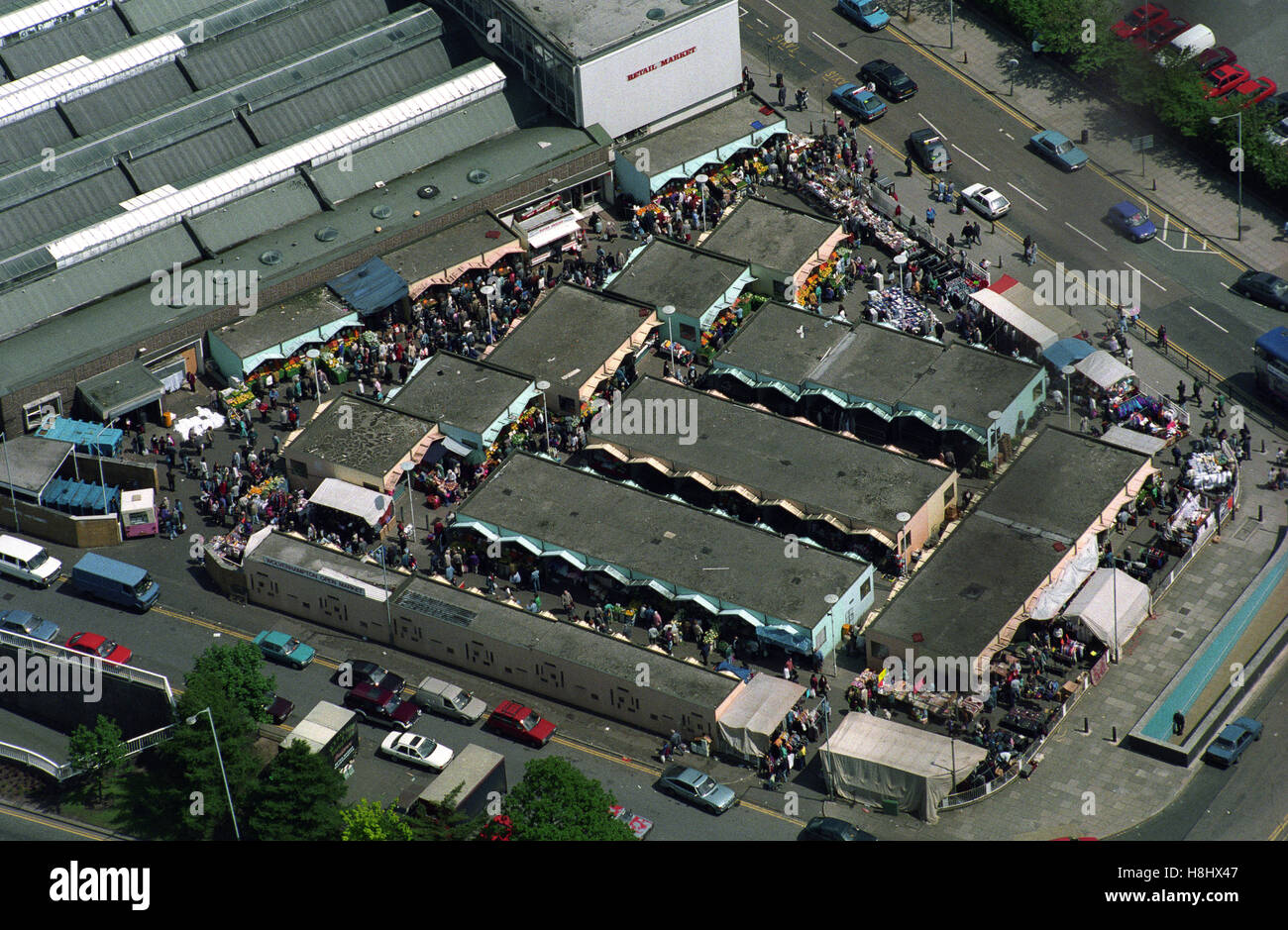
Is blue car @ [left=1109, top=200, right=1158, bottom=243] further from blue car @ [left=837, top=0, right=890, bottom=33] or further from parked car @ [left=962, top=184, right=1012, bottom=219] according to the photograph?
blue car @ [left=837, top=0, right=890, bottom=33]

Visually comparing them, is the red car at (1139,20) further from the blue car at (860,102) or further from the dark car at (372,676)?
the dark car at (372,676)

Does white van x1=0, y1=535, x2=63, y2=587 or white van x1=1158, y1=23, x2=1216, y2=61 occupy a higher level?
white van x1=1158, y1=23, x2=1216, y2=61

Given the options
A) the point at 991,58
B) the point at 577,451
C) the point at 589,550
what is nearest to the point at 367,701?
the point at 589,550

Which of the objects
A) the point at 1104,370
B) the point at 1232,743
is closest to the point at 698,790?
the point at 1232,743

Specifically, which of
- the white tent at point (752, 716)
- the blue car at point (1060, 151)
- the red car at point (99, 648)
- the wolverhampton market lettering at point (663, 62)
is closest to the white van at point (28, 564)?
the red car at point (99, 648)

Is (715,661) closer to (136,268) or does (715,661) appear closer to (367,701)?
(367,701)


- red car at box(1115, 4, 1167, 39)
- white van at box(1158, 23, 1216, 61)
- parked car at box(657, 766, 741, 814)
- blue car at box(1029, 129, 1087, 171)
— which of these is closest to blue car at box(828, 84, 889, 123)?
blue car at box(1029, 129, 1087, 171)
